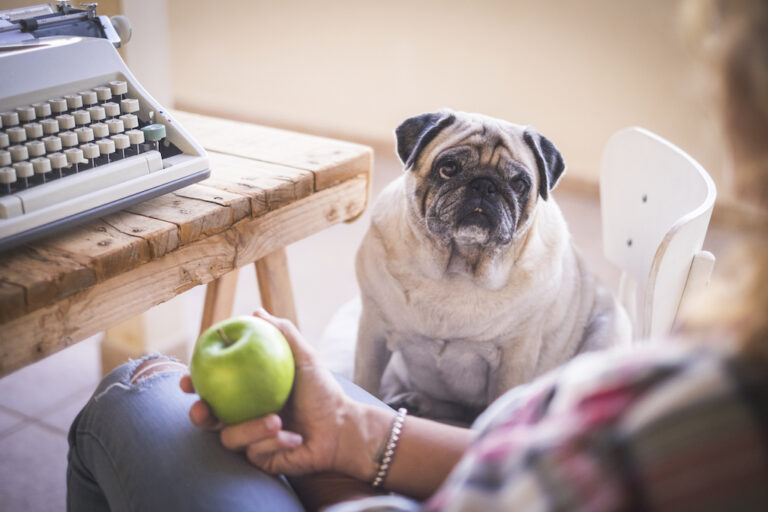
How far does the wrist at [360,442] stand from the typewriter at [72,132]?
411 millimetres

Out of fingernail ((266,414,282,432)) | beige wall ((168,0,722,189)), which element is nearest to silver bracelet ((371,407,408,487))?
fingernail ((266,414,282,432))

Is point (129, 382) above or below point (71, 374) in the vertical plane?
above

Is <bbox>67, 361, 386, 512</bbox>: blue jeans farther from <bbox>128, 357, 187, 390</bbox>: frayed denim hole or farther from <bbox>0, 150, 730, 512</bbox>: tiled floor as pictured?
<bbox>0, 150, 730, 512</bbox>: tiled floor

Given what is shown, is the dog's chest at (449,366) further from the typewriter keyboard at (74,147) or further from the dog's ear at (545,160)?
the typewriter keyboard at (74,147)

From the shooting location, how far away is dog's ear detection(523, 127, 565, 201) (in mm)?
1149

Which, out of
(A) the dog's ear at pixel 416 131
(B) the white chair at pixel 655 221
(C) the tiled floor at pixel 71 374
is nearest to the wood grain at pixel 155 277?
(A) the dog's ear at pixel 416 131

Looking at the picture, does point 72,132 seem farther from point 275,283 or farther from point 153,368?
point 275,283

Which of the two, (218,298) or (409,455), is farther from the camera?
(218,298)

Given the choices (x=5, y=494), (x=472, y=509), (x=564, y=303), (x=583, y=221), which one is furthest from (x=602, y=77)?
(x=472, y=509)

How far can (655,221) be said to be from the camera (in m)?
1.17

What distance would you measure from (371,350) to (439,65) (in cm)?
237

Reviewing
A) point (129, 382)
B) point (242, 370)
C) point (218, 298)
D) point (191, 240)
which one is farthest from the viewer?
point (218, 298)

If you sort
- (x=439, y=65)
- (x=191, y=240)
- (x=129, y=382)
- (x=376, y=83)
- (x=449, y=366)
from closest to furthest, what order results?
1. (x=129, y=382)
2. (x=191, y=240)
3. (x=449, y=366)
4. (x=439, y=65)
5. (x=376, y=83)

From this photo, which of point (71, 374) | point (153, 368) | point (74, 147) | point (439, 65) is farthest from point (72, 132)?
point (439, 65)
